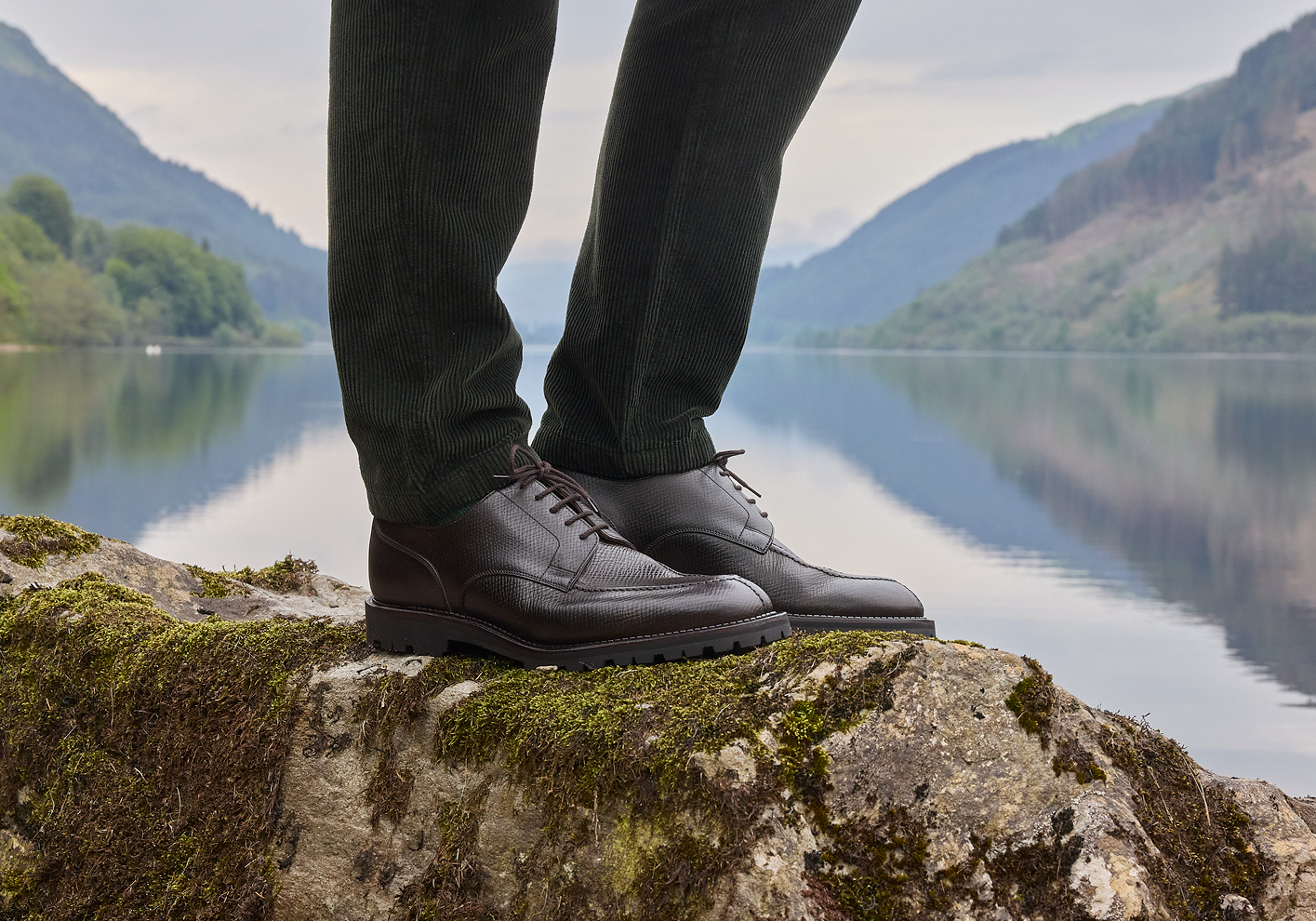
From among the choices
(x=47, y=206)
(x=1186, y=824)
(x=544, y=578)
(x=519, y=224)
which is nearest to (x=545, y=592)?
(x=544, y=578)

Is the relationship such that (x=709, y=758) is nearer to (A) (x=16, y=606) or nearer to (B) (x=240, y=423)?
(A) (x=16, y=606)

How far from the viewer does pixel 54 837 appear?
85.8 inches

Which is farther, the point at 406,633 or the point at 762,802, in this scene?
the point at 406,633

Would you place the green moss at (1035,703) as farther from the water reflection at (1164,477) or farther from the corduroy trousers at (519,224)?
the water reflection at (1164,477)

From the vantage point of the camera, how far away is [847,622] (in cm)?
217

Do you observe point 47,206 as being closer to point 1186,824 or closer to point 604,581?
point 604,581

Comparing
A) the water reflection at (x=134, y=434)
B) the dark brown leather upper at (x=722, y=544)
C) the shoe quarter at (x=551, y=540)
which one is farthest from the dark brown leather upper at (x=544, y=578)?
the water reflection at (x=134, y=434)

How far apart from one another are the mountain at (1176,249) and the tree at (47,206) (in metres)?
74.1

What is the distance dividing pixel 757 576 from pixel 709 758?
0.70m

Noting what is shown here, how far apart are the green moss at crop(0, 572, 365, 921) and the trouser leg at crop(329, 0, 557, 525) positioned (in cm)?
45

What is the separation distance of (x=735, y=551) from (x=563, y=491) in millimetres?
382

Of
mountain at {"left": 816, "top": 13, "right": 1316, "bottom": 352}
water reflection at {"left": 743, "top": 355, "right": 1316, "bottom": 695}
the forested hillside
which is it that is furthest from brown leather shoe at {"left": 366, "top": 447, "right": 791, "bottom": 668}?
mountain at {"left": 816, "top": 13, "right": 1316, "bottom": 352}

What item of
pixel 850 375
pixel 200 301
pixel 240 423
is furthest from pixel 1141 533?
pixel 200 301

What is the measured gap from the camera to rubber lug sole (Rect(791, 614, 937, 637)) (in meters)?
2.17
